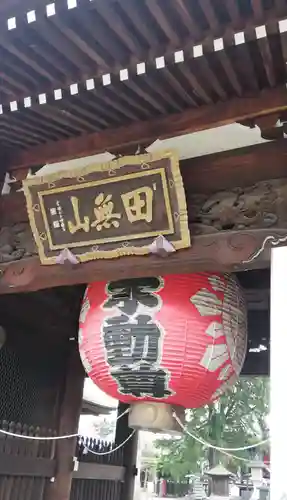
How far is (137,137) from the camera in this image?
2.79 metres

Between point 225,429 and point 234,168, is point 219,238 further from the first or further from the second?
point 225,429

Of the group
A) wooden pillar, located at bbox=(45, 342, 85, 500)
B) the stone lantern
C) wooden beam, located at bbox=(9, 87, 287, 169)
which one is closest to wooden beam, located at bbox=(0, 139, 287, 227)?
wooden beam, located at bbox=(9, 87, 287, 169)

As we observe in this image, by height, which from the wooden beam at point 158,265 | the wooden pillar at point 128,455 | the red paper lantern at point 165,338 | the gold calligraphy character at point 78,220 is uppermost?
the gold calligraphy character at point 78,220

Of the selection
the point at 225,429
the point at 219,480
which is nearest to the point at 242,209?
the point at 219,480

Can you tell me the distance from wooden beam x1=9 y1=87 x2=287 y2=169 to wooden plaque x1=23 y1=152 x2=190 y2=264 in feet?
0.71

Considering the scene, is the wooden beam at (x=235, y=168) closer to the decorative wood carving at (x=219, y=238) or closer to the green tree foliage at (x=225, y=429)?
the decorative wood carving at (x=219, y=238)

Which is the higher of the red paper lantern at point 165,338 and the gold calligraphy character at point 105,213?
the gold calligraphy character at point 105,213

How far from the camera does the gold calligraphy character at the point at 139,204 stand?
263cm

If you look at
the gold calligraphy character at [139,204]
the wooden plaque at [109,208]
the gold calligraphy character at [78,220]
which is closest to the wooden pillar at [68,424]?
the wooden plaque at [109,208]

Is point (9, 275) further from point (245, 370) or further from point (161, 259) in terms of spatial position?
point (245, 370)

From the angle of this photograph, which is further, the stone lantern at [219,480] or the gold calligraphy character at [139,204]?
the stone lantern at [219,480]

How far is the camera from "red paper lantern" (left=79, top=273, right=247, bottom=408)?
105 inches

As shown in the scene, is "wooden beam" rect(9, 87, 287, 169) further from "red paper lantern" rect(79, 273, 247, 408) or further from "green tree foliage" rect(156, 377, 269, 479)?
"green tree foliage" rect(156, 377, 269, 479)

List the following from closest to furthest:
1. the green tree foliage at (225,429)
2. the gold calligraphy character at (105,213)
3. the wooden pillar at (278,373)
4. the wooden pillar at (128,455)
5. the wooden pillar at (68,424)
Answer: the wooden pillar at (278,373) → the gold calligraphy character at (105,213) → the wooden pillar at (68,424) → the wooden pillar at (128,455) → the green tree foliage at (225,429)
